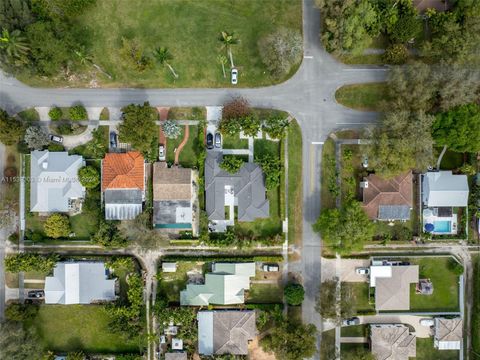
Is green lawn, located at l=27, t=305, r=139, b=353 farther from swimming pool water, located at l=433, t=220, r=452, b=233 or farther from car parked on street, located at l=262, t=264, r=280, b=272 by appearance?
swimming pool water, located at l=433, t=220, r=452, b=233

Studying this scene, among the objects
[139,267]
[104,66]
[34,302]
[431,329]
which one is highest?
[104,66]

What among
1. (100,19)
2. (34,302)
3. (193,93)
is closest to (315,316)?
(193,93)

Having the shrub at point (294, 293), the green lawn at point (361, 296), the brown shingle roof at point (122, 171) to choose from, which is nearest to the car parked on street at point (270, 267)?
the shrub at point (294, 293)

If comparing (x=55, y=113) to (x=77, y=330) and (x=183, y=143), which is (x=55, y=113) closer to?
(x=183, y=143)

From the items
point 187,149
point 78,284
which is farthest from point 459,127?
point 78,284

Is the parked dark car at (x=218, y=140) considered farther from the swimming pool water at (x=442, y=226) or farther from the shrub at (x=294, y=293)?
the swimming pool water at (x=442, y=226)

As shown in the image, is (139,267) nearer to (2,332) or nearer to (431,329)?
(2,332)
